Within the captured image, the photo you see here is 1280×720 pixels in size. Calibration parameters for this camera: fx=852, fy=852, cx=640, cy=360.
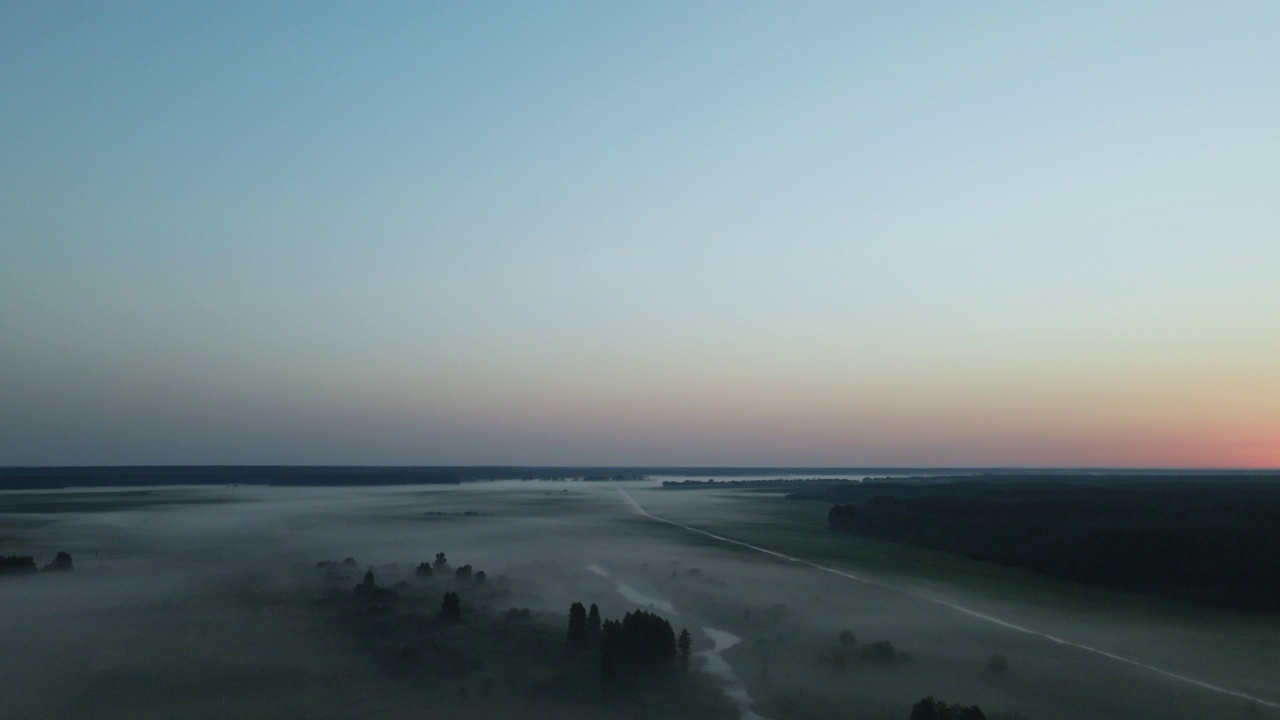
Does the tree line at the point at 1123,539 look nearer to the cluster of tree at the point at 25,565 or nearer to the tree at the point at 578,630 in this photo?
the tree at the point at 578,630

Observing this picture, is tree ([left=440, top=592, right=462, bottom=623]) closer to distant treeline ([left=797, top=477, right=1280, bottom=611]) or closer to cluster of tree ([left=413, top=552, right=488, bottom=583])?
cluster of tree ([left=413, top=552, right=488, bottom=583])

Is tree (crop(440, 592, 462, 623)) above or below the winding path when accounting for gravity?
above

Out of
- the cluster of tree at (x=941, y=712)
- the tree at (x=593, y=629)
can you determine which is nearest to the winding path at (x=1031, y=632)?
the cluster of tree at (x=941, y=712)

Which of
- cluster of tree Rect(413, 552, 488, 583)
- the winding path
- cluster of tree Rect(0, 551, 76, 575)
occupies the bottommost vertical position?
the winding path

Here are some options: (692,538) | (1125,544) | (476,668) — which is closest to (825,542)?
(692,538)

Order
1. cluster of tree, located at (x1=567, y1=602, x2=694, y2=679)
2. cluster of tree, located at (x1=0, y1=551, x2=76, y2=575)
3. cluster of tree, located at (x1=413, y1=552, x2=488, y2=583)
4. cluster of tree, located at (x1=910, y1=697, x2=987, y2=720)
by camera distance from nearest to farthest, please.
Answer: cluster of tree, located at (x1=910, y1=697, x2=987, y2=720), cluster of tree, located at (x1=567, y1=602, x2=694, y2=679), cluster of tree, located at (x1=413, y1=552, x2=488, y2=583), cluster of tree, located at (x1=0, y1=551, x2=76, y2=575)

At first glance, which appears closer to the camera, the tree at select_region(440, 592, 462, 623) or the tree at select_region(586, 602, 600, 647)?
the tree at select_region(586, 602, 600, 647)

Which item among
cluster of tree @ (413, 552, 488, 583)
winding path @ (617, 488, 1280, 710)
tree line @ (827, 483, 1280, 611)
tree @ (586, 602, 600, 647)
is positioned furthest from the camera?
cluster of tree @ (413, 552, 488, 583)

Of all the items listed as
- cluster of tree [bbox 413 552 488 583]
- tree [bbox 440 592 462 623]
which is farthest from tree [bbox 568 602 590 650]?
cluster of tree [bbox 413 552 488 583]
